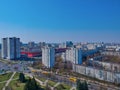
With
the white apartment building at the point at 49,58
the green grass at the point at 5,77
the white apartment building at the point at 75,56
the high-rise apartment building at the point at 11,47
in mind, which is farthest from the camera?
the high-rise apartment building at the point at 11,47

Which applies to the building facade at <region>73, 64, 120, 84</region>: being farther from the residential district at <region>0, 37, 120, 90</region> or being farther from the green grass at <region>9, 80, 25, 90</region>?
the green grass at <region>9, 80, 25, 90</region>

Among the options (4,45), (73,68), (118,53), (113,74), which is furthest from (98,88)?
(4,45)

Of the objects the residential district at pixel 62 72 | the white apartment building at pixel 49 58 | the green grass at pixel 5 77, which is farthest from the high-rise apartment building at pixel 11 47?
the green grass at pixel 5 77

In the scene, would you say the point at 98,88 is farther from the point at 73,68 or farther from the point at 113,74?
the point at 73,68

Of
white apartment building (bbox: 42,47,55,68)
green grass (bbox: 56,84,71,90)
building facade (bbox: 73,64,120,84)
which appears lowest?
green grass (bbox: 56,84,71,90)

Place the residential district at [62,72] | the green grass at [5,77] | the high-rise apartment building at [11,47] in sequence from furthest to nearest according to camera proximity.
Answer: the high-rise apartment building at [11,47]
the green grass at [5,77]
the residential district at [62,72]

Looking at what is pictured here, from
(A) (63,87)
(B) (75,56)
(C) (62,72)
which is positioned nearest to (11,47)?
(B) (75,56)

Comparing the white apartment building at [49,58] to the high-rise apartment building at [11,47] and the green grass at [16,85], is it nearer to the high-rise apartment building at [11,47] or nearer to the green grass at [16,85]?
the green grass at [16,85]

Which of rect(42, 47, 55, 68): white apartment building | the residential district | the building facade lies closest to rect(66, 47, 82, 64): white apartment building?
the residential district

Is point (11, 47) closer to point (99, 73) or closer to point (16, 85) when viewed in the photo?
point (16, 85)
